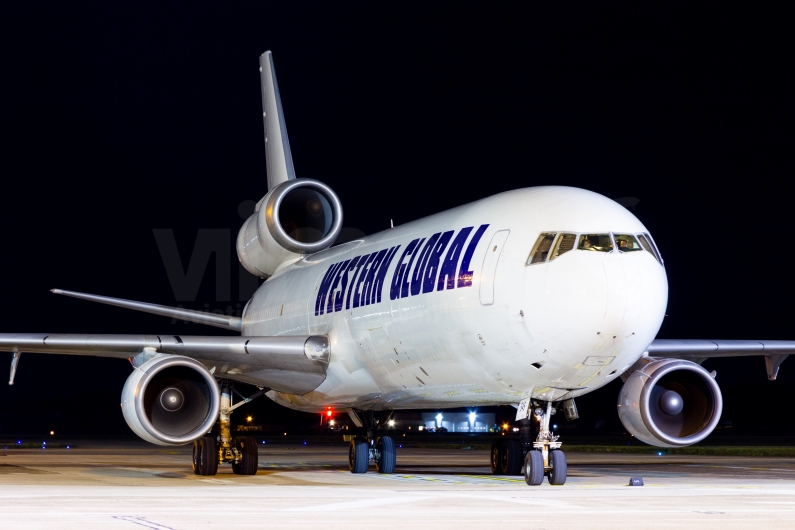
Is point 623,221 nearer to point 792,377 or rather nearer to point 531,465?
point 531,465

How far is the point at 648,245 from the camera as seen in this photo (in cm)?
1376

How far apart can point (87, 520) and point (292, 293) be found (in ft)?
37.4

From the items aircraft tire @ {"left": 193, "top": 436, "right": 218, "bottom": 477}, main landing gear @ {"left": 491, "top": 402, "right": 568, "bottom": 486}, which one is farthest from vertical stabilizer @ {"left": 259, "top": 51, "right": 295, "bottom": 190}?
main landing gear @ {"left": 491, "top": 402, "right": 568, "bottom": 486}

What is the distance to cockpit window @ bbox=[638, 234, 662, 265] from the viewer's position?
13.7m

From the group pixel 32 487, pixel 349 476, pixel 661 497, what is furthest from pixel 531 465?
pixel 32 487

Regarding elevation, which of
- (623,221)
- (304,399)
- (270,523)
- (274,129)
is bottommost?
(270,523)

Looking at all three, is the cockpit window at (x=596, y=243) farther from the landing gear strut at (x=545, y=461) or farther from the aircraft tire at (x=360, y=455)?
the aircraft tire at (x=360, y=455)

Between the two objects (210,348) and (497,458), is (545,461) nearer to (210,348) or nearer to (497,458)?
(497,458)

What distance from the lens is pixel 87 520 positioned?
9.95 m

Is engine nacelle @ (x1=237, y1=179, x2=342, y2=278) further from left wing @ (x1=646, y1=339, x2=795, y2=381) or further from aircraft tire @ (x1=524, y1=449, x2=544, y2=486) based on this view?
aircraft tire @ (x1=524, y1=449, x2=544, y2=486)

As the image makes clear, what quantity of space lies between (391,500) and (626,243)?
414 centimetres

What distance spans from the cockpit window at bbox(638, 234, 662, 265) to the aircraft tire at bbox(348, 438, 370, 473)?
738 centimetres

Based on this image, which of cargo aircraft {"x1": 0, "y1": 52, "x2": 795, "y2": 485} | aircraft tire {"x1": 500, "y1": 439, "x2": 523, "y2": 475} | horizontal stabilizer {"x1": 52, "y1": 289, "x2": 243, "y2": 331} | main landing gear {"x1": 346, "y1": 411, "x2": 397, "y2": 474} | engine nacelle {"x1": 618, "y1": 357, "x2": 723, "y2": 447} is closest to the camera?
cargo aircraft {"x1": 0, "y1": 52, "x2": 795, "y2": 485}

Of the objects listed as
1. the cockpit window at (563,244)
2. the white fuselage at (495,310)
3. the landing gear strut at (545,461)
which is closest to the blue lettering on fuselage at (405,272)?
the white fuselage at (495,310)
